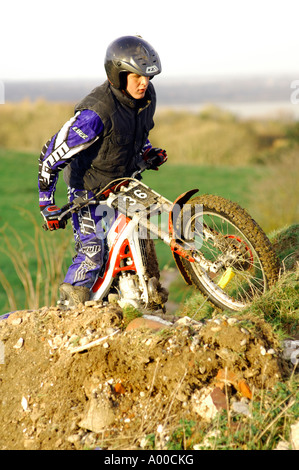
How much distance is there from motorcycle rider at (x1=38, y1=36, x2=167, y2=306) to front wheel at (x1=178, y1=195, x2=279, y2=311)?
78 cm

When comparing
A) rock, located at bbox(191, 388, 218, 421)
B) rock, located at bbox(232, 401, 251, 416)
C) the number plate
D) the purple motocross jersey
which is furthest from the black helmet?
rock, located at bbox(232, 401, 251, 416)

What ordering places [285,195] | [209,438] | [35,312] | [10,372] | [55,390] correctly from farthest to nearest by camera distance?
[285,195] → [35,312] → [10,372] → [55,390] → [209,438]

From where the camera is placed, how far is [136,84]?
5.42m

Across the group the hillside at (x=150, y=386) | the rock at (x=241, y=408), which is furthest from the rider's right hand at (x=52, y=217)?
the rock at (x=241, y=408)

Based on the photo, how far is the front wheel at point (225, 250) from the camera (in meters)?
5.06

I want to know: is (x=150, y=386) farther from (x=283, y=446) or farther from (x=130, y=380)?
(x=283, y=446)

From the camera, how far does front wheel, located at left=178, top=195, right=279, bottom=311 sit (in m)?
5.06

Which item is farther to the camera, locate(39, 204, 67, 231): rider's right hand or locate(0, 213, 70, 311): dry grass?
locate(0, 213, 70, 311): dry grass

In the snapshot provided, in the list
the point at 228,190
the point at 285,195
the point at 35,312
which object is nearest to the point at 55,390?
the point at 35,312

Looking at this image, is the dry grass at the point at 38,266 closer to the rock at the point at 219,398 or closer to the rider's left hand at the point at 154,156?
the rider's left hand at the point at 154,156

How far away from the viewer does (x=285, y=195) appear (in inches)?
525

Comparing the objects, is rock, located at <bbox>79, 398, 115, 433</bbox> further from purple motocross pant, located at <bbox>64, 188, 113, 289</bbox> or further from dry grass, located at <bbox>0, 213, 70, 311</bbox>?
dry grass, located at <bbox>0, 213, 70, 311</bbox>
